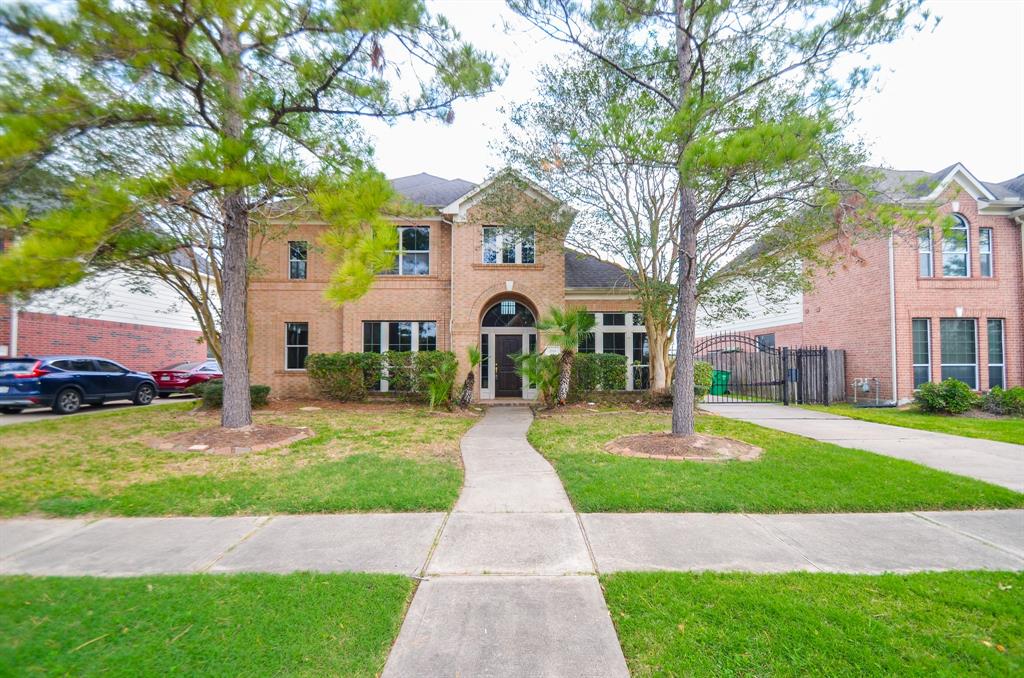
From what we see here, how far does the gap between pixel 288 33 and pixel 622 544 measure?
26.7 feet

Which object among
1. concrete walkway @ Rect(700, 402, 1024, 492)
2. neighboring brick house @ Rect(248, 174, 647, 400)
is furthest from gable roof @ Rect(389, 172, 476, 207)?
concrete walkway @ Rect(700, 402, 1024, 492)

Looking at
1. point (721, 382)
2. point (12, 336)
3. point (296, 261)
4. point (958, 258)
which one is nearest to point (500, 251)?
point (296, 261)

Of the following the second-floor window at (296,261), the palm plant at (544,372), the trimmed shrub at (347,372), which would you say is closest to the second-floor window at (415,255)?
the second-floor window at (296,261)

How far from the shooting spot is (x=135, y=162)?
7.73 metres

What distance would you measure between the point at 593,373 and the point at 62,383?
14468 mm

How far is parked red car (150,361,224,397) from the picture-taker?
16.1 m

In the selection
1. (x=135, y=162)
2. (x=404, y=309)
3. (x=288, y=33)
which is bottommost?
(x=404, y=309)

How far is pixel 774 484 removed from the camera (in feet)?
17.6

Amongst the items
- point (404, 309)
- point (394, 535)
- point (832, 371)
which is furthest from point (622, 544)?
point (832, 371)

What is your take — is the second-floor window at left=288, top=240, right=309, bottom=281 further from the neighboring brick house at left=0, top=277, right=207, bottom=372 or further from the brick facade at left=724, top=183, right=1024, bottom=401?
the brick facade at left=724, top=183, right=1024, bottom=401

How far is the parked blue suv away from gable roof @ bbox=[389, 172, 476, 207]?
1017cm

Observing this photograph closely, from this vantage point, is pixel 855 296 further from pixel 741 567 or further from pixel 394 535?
pixel 394 535

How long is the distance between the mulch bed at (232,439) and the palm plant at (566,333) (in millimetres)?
6177

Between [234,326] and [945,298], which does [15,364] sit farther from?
[945,298]
